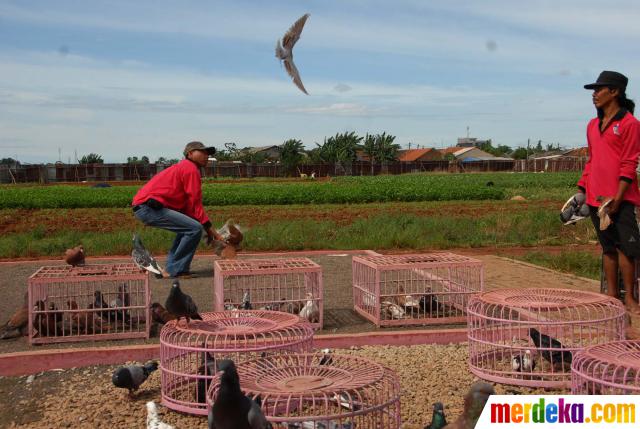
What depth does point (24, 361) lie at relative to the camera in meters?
5.73

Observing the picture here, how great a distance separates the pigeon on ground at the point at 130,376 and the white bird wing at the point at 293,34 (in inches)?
136

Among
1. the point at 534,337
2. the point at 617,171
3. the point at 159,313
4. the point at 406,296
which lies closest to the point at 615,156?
the point at 617,171

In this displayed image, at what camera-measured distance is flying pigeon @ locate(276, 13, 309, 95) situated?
6770mm

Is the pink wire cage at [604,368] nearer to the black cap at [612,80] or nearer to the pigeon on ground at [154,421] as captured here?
the pigeon on ground at [154,421]

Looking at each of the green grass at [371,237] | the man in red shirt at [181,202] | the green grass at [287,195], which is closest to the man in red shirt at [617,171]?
the man in red shirt at [181,202]

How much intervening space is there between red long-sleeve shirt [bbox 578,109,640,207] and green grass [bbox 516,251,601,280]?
3.67 m

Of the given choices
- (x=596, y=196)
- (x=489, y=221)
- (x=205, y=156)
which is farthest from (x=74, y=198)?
(x=596, y=196)

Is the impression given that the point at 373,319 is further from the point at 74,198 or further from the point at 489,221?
the point at 74,198

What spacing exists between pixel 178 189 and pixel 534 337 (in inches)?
211

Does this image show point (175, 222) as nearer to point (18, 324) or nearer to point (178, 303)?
point (18, 324)

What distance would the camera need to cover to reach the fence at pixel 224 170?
58969 millimetres

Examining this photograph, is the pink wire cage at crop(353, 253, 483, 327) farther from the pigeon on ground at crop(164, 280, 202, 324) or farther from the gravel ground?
the pigeon on ground at crop(164, 280, 202, 324)

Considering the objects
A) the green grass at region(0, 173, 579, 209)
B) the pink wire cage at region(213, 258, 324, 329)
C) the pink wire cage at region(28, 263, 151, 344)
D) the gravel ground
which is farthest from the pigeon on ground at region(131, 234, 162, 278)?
the green grass at region(0, 173, 579, 209)

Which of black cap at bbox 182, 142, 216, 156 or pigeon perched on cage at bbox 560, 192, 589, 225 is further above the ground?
black cap at bbox 182, 142, 216, 156
